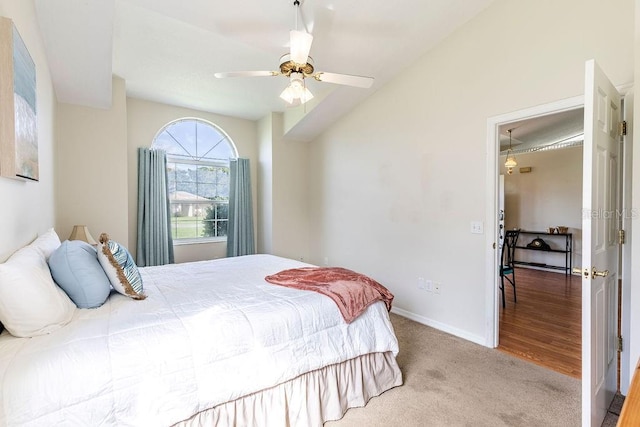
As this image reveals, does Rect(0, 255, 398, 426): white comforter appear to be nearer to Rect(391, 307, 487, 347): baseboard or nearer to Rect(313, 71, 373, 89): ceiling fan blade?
Rect(391, 307, 487, 347): baseboard

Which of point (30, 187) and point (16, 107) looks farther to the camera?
point (30, 187)

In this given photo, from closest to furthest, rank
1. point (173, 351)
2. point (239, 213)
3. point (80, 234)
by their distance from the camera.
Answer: point (173, 351) < point (80, 234) < point (239, 213)

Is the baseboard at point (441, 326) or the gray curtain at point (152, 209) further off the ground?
the gray curtain at point (152, 209)

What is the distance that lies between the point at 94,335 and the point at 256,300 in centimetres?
75

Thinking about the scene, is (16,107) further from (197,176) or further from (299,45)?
(197,176)

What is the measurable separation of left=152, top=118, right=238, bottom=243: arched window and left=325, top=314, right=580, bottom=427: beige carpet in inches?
144

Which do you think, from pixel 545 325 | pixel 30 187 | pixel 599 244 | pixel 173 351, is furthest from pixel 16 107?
pixel 545 325

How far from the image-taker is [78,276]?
153 centimetres

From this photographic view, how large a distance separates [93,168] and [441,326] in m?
4.25

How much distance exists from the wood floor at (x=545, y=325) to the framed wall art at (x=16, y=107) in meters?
3.59

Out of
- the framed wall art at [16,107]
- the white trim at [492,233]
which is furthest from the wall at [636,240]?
the framed wall art at [16,107]

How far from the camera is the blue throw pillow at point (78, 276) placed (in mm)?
1502

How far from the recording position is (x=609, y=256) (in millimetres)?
1858

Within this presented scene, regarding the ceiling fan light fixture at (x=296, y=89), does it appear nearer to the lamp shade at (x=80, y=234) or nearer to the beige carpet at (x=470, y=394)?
the beige carpet at (x=470, y=394)
